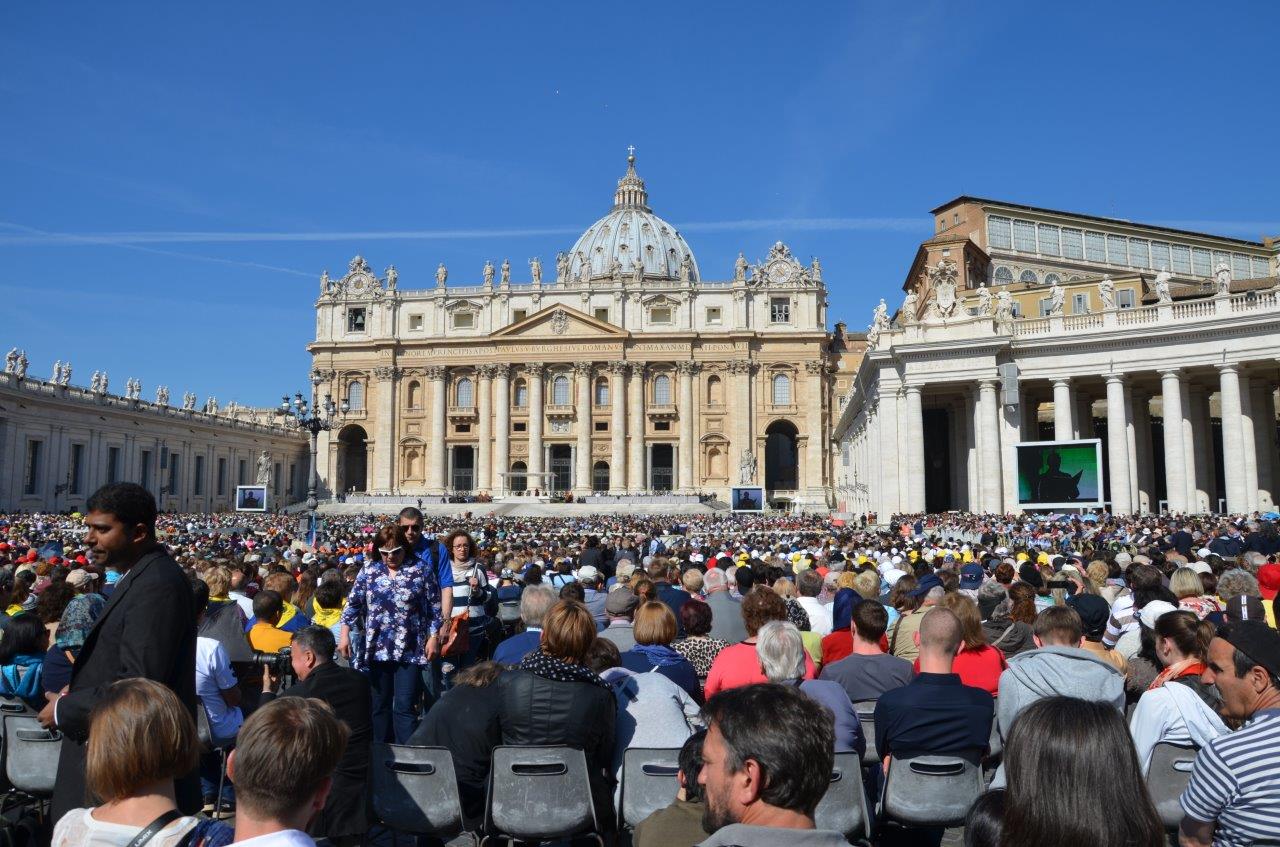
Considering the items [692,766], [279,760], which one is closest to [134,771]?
[279,760]

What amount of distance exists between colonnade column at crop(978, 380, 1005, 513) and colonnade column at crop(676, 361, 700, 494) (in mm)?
40062

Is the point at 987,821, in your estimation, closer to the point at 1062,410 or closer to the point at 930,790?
the point at 930,790

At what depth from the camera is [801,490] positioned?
7000 cm

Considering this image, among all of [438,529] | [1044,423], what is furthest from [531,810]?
[1044,423]

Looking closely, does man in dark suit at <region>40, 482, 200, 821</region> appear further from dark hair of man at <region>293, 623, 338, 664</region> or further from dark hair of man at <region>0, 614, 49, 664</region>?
dark hair of man at <region>0, 614, 49, 664</region>

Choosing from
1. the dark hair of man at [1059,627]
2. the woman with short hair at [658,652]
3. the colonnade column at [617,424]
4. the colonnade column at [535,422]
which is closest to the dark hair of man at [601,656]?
the woman with short hair at [658,652]

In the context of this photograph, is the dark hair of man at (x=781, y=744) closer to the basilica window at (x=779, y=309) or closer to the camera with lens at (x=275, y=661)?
the camera with lens at (x=275, y=661)

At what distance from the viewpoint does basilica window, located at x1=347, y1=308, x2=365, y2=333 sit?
7694cm

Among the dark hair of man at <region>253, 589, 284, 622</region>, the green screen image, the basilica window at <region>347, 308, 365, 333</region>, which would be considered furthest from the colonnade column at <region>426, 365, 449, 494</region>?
the dark hair of man at <region>253, 589, 284, 622</region>

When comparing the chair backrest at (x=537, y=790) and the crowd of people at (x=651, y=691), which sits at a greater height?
the crowd of people at (x=651, y=691)

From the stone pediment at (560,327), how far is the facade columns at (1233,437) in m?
47.5

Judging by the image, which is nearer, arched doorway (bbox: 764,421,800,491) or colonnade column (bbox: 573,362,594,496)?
colonnade column (bbox: 573,362,594,496)

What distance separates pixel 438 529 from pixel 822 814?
83.9ft

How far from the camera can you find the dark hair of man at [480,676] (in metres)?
4.94
